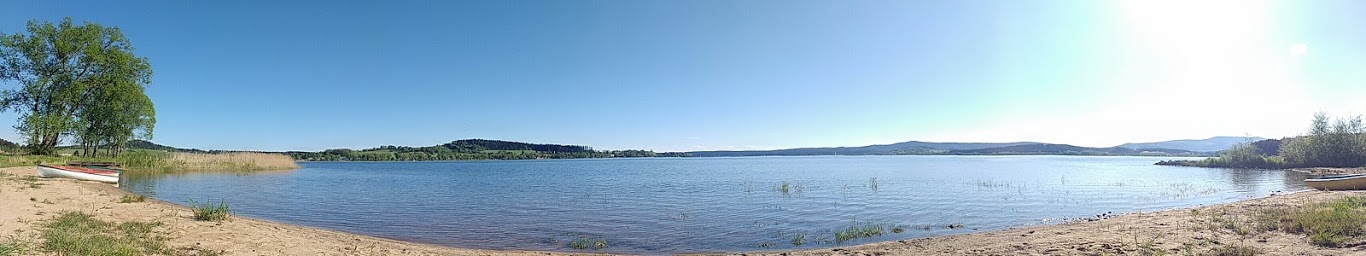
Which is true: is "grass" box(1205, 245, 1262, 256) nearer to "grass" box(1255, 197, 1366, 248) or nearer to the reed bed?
"grass" box(1255, 197, 1366, 248)

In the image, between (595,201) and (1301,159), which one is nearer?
(595,201)

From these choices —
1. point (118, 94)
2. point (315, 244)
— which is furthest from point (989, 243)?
point (118, 94)

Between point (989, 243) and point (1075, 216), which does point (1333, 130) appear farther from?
point (989, 243)

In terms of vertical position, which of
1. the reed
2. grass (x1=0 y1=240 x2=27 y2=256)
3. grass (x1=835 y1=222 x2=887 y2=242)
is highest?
grass (x1=0 y1=240 x2=27 y2=256)

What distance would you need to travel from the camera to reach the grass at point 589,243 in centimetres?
1346

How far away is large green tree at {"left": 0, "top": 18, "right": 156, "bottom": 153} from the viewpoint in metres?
37.0

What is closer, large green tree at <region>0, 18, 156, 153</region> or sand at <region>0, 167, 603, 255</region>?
sand at <region>0, 167, 603, 255</region>

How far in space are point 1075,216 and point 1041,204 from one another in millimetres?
4811

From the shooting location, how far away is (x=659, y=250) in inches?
525

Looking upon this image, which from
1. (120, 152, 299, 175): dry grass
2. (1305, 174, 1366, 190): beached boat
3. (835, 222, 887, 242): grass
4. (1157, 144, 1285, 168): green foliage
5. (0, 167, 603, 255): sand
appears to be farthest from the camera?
(1157, 144, 1285, 168): green foliage

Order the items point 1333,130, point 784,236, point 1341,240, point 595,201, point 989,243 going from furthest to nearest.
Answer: point 1333,130, point 595,201, point 784,236, point 989,243, point 1341,240

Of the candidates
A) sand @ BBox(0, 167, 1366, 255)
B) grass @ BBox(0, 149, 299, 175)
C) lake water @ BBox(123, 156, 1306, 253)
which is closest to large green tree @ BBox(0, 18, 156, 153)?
grass @ BBox(0, 149, 299, 175)

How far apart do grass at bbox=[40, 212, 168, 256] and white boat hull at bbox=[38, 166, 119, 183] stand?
1888cm

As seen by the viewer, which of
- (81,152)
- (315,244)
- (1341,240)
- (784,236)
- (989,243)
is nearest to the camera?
(1341,240)
